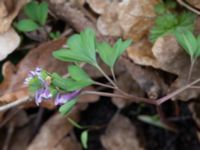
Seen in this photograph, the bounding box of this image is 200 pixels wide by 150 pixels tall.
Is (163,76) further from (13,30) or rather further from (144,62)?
(13,30)

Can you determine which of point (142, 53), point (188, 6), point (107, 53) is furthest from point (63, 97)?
point (188, 6)

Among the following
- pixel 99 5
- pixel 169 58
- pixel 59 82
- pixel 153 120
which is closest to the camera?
pixel 59 82

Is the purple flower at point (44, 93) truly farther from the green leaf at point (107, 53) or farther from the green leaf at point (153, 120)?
the green leaf at point (153, 120)

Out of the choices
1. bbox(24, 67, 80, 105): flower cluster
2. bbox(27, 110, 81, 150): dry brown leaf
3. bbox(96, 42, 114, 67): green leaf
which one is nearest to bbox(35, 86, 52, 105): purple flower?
bbox(24, 67, 80, 105): flower cluster

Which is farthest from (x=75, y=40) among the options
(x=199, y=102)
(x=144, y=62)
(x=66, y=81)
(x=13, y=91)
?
(x=199, y=102)

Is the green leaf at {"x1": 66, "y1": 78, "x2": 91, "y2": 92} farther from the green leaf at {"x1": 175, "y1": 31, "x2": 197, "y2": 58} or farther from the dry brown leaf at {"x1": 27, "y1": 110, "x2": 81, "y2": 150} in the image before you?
the dry brown leaf at {"x1": 27, "y1": 110, "x2": 81, "y2": 150}

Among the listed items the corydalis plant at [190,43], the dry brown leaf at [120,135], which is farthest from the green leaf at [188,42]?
the dry brown leaf at [120,135]

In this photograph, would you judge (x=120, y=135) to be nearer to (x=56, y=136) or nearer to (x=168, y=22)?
(x=56, y=136)
